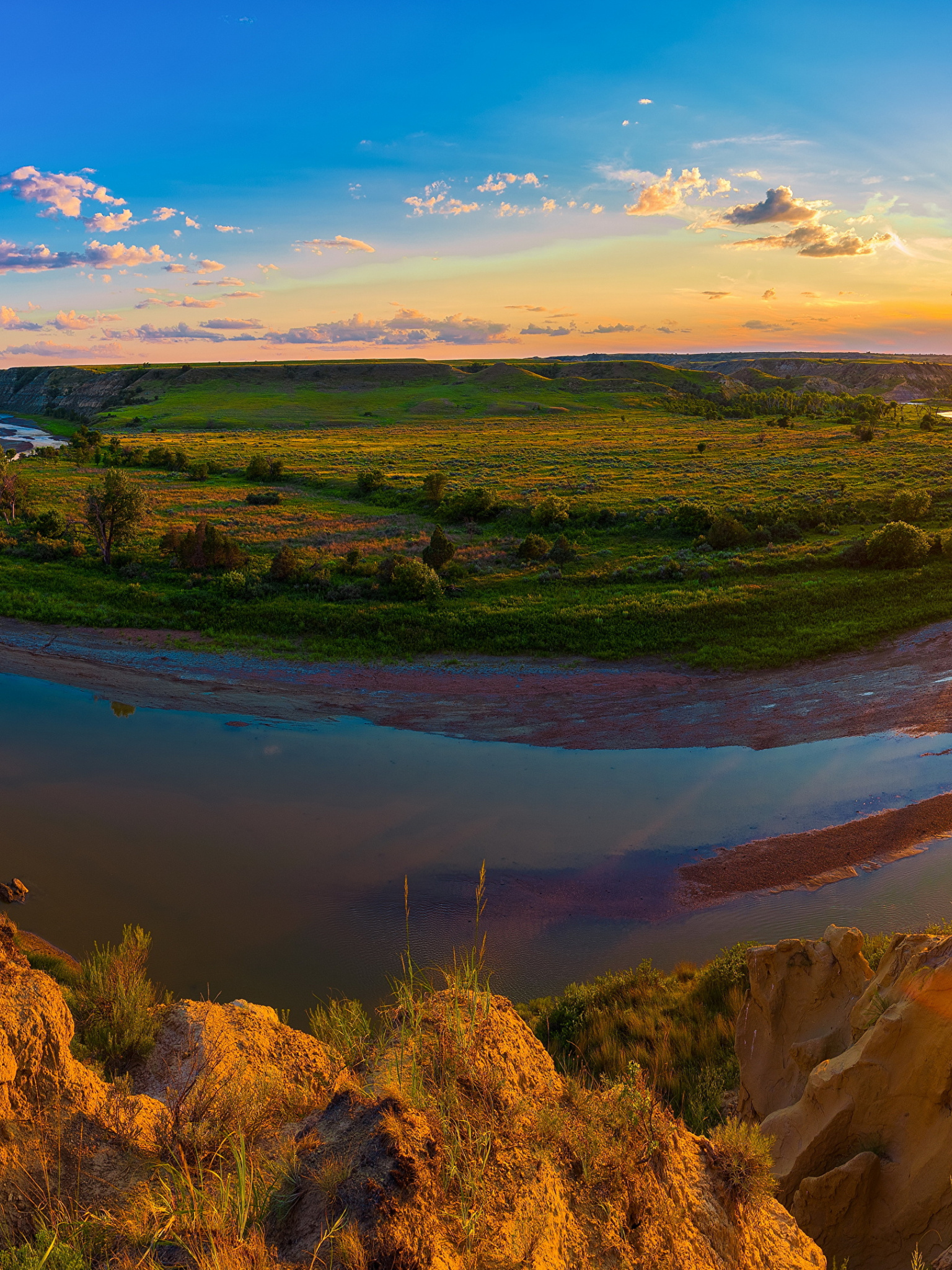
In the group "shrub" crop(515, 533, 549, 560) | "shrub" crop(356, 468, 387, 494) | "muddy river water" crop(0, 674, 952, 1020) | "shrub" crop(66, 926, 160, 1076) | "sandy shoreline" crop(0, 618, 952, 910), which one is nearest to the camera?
"shrub" crop(66, 926, 160, 1076)

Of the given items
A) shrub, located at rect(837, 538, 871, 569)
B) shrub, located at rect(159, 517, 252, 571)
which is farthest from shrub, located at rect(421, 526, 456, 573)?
shrub, located at rect(837, 538, 871, 569)

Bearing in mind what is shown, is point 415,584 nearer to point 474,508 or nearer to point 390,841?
point 474,508

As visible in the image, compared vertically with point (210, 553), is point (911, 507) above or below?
above

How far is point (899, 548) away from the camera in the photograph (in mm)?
34062

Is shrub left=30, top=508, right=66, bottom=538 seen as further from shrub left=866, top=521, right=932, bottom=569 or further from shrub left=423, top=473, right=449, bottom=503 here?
shrub left=866, top=521, right=932, bottom=569

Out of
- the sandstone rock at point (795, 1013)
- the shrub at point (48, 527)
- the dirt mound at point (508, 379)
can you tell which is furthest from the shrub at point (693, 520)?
the dirt mound at point (508, 379)

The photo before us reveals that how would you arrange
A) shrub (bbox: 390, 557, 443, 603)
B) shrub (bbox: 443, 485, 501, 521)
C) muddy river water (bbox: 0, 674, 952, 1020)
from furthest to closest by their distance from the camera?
shrub (bbox: 443, 485, 501, 521)
shrub (bbox: 390, 557, 443, 603)
muddy river water (bbox: 0, 674, 952, 1020)

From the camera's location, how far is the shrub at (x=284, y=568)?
34312 millimetres

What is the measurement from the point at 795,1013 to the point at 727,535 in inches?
1313

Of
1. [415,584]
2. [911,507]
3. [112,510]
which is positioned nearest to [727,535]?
[911,507]

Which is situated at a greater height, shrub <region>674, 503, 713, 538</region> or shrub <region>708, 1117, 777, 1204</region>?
shrub <region>674, 503, 713, 538</region>

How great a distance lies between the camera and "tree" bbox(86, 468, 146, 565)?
125 feet

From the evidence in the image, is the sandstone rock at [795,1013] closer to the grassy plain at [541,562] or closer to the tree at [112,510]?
the grassy plain at [541,562]

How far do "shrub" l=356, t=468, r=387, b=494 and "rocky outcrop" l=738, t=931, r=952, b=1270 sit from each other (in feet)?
173
